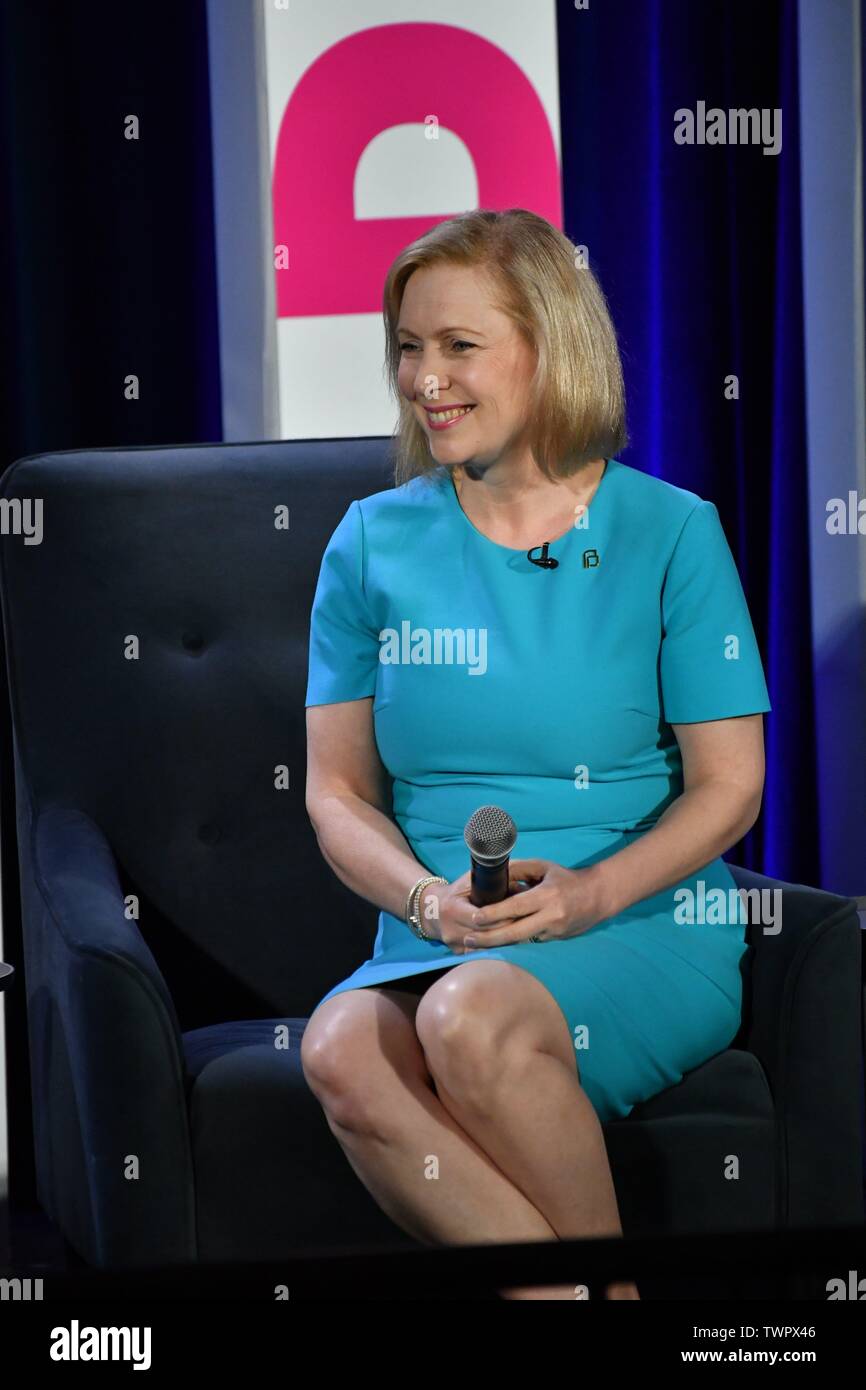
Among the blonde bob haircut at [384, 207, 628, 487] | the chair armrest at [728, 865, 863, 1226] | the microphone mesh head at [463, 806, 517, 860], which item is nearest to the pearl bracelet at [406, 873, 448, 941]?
the microphone mesh head at [463, 806, 517, 860]

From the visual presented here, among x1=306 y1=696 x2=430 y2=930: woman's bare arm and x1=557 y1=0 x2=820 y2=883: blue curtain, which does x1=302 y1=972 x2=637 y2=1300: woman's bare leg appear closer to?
x1=306 y1=696 x2=430 y2=930: woman's bare arm

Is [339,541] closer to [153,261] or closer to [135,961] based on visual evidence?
[135,961]

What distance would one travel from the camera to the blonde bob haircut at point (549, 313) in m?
1.75

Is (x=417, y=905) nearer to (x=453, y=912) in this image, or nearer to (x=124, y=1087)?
(x=453, y=912)

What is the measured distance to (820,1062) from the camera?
1.62m

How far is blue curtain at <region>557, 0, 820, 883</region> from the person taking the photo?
2.51 m

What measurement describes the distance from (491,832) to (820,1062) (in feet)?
1.50

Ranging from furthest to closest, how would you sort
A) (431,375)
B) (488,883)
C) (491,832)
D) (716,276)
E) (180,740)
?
1. (716,276)
2. (180,740)
3. (431,375)
4. (488,883)
5. (491,832)

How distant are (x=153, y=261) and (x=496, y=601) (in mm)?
1078

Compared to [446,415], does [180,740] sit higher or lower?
lower

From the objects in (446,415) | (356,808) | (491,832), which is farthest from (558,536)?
(491,832)

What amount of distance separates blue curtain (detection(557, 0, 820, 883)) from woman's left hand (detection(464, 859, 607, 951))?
1.07 m

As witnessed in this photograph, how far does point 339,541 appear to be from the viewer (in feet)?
6.11
